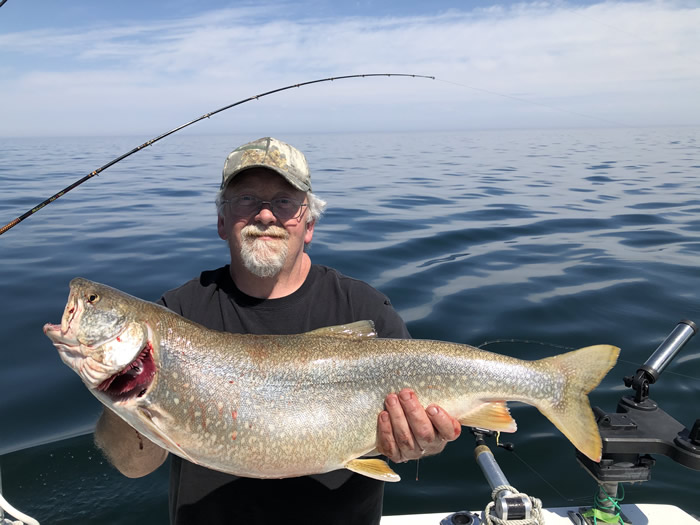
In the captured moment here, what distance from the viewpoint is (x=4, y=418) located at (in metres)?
5.49

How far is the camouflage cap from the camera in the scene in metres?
3.43

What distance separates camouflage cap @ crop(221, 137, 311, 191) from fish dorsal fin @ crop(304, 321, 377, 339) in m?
1.04

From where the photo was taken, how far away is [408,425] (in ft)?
9.24

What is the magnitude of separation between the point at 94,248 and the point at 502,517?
10.7m

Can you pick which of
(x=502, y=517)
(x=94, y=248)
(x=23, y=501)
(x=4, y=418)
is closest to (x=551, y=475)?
(x=502, y=517)

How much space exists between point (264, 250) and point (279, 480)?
1380mm

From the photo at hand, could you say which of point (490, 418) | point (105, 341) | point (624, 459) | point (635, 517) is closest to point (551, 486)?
point (635, 517)

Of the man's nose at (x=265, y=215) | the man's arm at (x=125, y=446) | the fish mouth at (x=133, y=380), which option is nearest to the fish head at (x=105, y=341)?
the fish mouth at (x=133, y=380)

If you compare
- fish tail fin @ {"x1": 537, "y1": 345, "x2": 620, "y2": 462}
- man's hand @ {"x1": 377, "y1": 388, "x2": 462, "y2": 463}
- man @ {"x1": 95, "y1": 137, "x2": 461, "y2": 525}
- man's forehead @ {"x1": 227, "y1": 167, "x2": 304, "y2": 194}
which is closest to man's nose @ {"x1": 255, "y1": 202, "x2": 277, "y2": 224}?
man @ {"x1": 95, "y1": 137, "x2": 461, "y2": 525}

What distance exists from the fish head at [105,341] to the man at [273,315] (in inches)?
19.8

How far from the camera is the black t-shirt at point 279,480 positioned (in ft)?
10.0

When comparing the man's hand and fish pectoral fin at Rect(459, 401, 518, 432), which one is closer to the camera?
the man's hand

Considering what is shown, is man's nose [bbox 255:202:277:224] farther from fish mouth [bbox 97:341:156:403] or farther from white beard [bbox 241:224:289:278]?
fish mouth [bbox 97:341:156:403]

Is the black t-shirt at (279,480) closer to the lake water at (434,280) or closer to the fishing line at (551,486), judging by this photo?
the lake water at (434,280)
